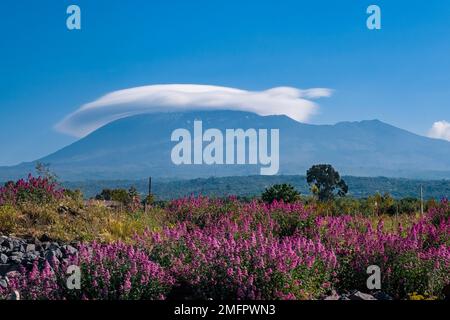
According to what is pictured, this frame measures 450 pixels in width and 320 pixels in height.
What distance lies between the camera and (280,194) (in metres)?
22.4

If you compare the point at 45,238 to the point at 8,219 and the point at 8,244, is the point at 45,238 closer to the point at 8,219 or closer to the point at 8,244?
the point at 8,244

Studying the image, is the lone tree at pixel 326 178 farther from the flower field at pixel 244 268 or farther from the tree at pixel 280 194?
the flower field at pixel 244 268

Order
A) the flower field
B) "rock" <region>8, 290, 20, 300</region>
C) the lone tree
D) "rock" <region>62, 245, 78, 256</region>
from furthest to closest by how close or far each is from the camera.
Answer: the lone tree < "rock" <region>62, 245, 78, 256</region> < the flower field < "rock" <region>8, 290, 20, 300</region>

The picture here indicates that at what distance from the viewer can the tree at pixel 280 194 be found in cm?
2231

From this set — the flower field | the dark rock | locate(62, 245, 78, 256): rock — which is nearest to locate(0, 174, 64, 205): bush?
the dark rock

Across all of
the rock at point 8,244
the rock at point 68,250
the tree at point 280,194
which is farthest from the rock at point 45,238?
the tree at point 280,194

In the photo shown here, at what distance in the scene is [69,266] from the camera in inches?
300

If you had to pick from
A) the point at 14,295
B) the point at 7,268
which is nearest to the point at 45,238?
the point at 7,268

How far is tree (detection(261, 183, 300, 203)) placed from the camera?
878 inches

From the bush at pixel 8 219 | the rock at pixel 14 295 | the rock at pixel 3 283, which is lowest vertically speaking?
the rock at pixel 3 283

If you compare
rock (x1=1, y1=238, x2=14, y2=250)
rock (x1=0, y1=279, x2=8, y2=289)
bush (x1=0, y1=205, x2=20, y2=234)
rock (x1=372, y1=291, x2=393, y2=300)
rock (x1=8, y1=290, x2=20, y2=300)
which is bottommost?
rock (x1=372, y1=291, x2=393, y2=300)

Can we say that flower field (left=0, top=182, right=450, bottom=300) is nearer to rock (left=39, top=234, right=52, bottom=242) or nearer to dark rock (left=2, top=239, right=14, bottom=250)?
dark rock (left=2, top=239, right=14, bottom=250)
